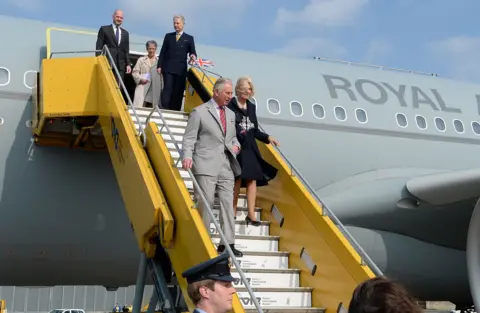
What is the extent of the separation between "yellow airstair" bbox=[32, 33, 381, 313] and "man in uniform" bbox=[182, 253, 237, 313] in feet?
4.65

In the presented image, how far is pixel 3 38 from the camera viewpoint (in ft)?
26.1

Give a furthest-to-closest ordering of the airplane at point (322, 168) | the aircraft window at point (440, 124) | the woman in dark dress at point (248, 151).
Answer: the aircraft window at point (440, 124)
the airplane at point (322, 168)
the woman in dark dress at point (248, 151)

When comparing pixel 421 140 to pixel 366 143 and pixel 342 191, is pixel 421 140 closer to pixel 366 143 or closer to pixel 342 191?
pixel 366 143

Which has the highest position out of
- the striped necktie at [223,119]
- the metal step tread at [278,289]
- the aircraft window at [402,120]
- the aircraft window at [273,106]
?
the aircraft window at [402,120]

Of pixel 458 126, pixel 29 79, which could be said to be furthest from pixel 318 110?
pixel 29 79

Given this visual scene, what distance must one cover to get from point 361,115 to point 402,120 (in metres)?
0.72

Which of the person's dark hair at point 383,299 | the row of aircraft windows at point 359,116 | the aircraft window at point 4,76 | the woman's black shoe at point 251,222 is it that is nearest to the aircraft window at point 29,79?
the aircraft window at point 4,76

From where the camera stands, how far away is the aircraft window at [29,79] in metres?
7.73

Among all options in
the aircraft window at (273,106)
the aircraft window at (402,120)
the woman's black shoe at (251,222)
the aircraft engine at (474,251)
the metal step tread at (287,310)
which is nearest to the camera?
the metal step tread at (287,310)

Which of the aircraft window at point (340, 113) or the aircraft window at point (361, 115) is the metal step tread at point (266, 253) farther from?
the aircraft window at point (361, 115)

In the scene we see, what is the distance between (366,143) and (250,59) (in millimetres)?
2012

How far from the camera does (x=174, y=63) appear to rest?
293 inches

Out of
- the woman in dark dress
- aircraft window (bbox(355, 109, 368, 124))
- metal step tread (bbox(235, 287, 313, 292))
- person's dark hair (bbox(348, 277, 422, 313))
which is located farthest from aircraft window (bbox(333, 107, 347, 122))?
person's dark hair (bbox(348, 277, 422, 313))

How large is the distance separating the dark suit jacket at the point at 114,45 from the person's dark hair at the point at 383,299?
6286 millimetres
